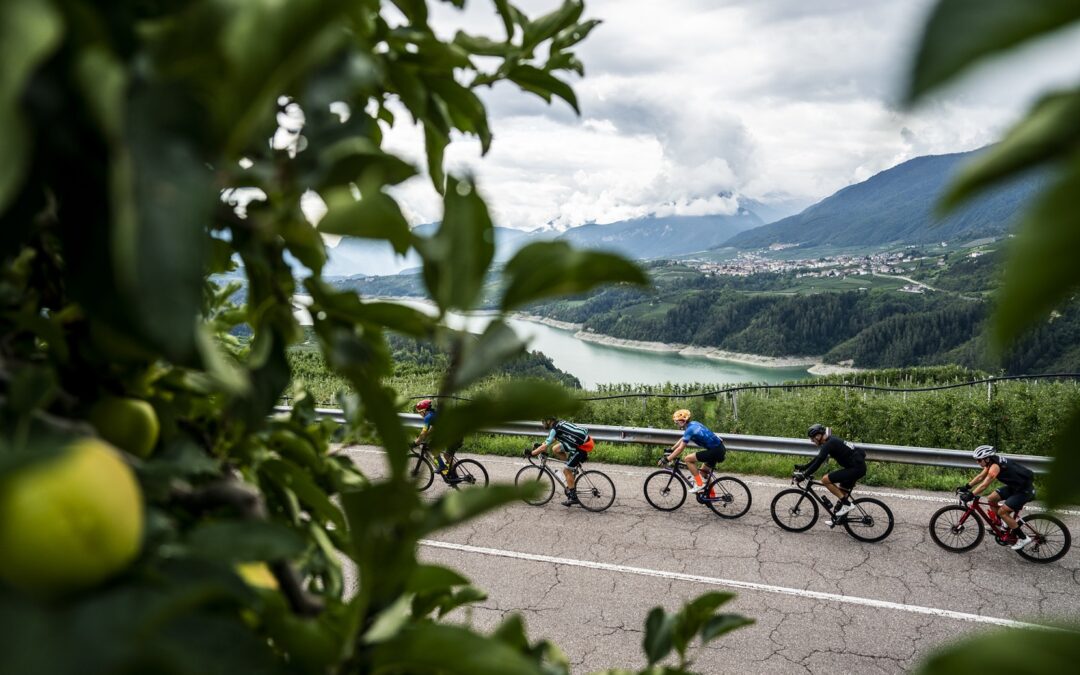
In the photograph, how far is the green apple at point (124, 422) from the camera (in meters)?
0.66

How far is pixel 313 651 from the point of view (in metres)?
0.54

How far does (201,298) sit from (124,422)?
26cm

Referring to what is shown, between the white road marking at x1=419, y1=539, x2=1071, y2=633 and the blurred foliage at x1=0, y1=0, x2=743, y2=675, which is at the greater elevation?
the blurred foliage at x1=0, y1=0, x2=743, y2=675

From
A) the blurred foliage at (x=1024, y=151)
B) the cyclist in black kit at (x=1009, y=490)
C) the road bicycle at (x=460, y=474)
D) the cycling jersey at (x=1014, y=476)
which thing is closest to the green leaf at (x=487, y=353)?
the blurred foliage at (x=1024, y=151)

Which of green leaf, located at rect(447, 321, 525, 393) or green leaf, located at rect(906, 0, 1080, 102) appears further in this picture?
green leaf, located at rect(447, 321, 525, 393)

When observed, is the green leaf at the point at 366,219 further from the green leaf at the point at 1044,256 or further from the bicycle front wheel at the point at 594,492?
the bicycle front wheel at the point at 594,492

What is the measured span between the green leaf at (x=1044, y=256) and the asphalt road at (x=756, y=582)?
18.9 ft

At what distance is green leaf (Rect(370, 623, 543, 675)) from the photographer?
1.56ft

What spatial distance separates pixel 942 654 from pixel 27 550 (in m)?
0.51

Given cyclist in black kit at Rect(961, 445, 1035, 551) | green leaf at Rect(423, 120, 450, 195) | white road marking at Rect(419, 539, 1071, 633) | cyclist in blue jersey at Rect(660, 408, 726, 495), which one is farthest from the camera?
cyclist in blue jersey at Rect(660, 408, 726, 495)

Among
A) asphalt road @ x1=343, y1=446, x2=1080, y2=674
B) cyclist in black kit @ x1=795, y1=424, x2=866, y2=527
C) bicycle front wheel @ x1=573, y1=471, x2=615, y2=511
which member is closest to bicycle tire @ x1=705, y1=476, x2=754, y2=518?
asphalt road @ x1=343, y1=446, x2=1080, y2=674

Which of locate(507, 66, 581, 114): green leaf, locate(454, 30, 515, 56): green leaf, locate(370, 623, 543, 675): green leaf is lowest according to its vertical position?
locate(370, 623, 543, 675): green leaf

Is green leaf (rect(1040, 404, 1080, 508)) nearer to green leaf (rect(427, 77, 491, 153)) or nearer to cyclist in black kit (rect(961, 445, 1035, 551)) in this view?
green leaf (rect(427, 77, 491, 153))

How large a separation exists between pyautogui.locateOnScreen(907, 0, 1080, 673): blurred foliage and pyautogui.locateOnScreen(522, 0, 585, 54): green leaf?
887mm
